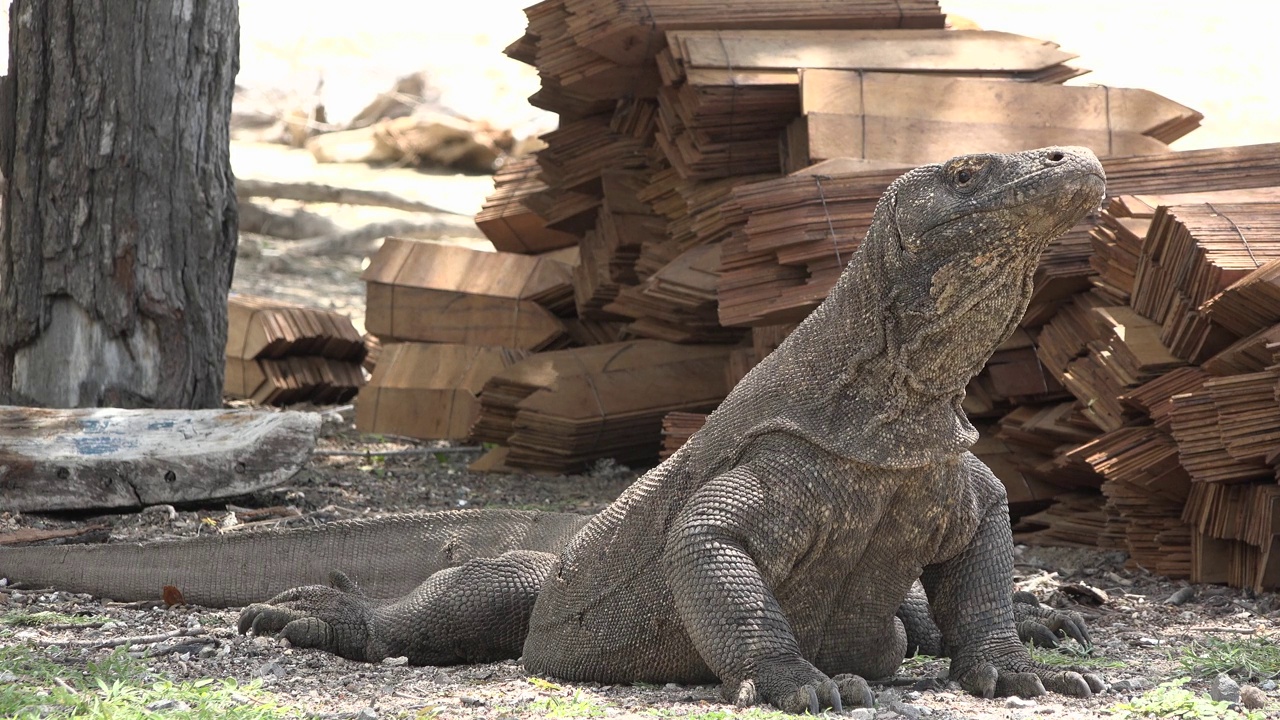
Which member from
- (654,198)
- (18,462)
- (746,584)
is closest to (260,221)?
(654,198)

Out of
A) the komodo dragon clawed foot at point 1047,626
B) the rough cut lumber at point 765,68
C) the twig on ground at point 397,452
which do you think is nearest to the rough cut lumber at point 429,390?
the twig on ground at point 397,452

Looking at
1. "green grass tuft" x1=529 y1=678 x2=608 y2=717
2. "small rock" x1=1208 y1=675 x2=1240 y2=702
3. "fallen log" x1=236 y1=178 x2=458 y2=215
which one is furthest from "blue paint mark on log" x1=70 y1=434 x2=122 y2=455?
"fallen log" x1=236 y1=178 x2=458 y2=215

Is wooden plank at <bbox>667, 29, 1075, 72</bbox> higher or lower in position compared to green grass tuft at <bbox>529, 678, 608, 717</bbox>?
higher

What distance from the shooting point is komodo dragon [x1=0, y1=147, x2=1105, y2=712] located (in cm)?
385

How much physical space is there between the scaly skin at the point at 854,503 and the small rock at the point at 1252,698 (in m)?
0.42

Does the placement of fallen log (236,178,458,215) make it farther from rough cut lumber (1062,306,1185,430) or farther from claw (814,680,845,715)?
claw (814,680,845,715)

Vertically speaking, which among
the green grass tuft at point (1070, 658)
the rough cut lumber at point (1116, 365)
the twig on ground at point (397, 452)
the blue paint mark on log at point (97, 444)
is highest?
the rough cut lumber at point (1116, 365)

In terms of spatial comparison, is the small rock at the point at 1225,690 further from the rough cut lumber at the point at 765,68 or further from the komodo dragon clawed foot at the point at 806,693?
the rough cut lumber at the point at 765,68

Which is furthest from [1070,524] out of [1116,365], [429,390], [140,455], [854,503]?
[429,390]

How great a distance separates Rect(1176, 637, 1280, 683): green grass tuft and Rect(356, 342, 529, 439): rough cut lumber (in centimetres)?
578

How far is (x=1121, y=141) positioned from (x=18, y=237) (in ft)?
19.6

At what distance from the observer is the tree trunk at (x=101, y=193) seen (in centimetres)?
746

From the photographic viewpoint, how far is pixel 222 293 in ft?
25.8

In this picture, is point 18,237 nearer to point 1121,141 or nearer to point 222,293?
point 222,293
